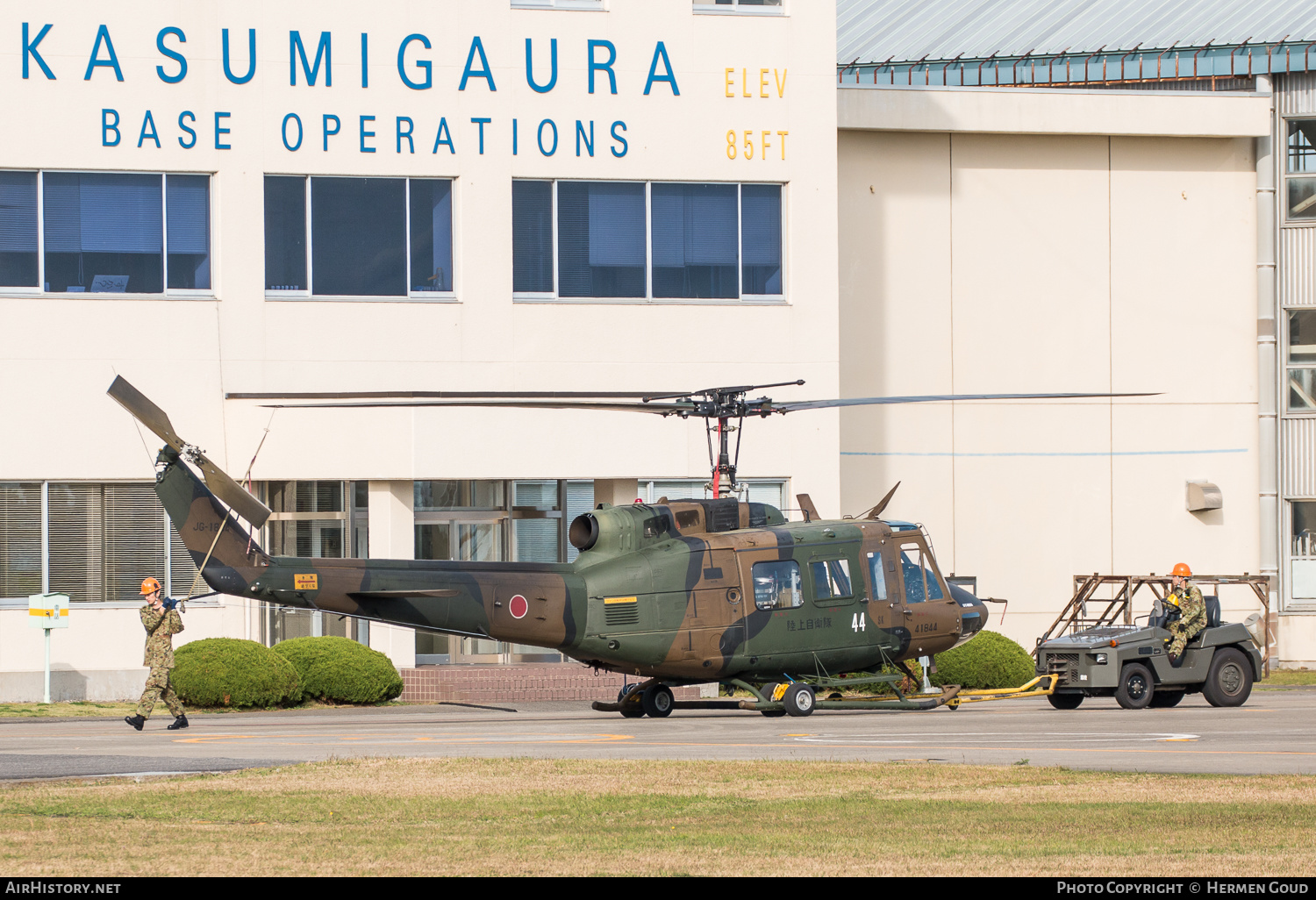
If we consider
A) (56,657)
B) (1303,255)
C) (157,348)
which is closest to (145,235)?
(157,348)

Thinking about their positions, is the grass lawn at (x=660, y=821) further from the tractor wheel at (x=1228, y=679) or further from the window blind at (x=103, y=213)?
the window blind at (x=103, y=213)

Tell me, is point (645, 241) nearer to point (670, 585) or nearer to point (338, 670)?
point (338, 670)

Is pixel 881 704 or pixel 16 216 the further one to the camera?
pixel 16 216

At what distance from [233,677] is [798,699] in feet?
27.6

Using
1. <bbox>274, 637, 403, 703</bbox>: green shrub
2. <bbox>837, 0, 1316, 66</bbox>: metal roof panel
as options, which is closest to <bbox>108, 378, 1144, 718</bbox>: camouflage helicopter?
<bbox>274, 637, 403, 703</bbox>: green shrub

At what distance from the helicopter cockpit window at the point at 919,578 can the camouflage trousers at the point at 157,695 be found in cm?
884

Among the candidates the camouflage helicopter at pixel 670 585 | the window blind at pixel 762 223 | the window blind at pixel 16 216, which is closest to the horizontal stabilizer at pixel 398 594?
the camouflage helicopter at pixel 670 585

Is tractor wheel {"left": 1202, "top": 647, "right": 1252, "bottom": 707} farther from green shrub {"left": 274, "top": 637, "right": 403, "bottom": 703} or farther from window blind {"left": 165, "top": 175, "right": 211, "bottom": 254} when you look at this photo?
window blind {"left": 165, "top": 175, "right": 211, "bottom": 254}

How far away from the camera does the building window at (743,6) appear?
28.9 meters

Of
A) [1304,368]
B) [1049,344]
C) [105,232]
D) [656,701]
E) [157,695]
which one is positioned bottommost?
[656,701]

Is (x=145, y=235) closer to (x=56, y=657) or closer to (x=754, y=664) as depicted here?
(x=56, y=657)

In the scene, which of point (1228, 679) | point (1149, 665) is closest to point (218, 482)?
point (1149, 665)

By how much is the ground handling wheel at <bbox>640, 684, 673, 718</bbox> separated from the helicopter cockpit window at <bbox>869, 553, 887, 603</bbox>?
283 cm

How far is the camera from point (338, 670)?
24.8 meters
